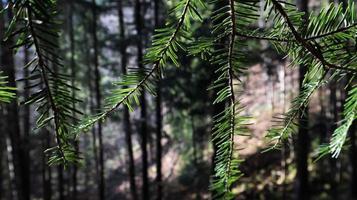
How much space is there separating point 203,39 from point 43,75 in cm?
44

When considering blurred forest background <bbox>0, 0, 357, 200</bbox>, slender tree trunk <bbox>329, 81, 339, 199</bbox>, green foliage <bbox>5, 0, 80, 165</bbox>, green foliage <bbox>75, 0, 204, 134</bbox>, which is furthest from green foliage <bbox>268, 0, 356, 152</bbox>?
slender tree trunk <bbox>329, 81, 339, 199</bbox>

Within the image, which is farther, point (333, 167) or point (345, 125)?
point (333, 167)

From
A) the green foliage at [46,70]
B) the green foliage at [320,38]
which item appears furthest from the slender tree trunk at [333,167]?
the green foliage at [46,70]

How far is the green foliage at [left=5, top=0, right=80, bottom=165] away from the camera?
2.47ft

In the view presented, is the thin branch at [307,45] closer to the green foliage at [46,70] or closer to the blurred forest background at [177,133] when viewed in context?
the green foliage at [46,70]

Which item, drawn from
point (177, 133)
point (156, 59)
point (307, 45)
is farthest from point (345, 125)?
point (177, 133)

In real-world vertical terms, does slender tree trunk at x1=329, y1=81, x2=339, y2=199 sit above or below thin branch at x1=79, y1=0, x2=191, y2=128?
below

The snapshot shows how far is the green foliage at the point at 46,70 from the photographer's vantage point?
0.75 meters

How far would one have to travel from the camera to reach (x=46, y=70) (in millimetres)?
831

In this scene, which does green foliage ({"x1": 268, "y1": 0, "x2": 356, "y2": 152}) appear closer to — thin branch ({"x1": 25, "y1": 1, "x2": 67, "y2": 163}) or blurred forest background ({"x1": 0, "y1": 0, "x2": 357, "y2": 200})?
thin branch ({"x1": 25, "y1": 1, "x2": 67, "y2": 163})

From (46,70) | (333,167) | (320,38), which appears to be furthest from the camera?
(333,167)

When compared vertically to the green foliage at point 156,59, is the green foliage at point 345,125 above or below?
below

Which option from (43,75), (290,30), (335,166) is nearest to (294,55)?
(290,30)

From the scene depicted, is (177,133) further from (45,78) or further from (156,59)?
(45,78)
